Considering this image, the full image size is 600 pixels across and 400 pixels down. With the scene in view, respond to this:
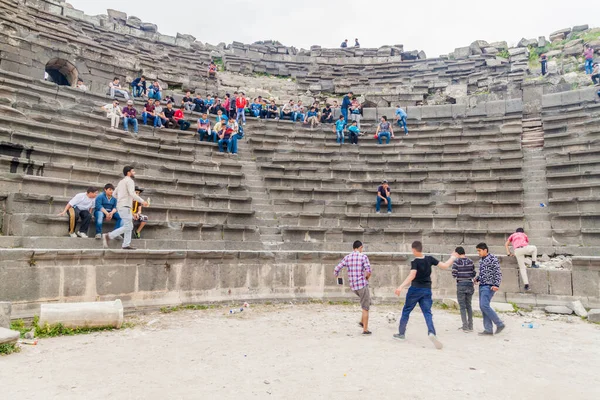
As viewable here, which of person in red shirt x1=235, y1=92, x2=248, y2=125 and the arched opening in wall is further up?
the arched opening in wall

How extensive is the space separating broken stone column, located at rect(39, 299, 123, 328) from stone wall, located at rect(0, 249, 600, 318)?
2.79ft

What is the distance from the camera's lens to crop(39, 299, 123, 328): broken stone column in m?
6.27

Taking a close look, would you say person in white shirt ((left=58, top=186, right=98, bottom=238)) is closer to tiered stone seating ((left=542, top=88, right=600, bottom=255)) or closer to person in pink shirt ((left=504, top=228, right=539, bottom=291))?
person in pink shirt ((left=504, top=228, right=539, bottom=291))

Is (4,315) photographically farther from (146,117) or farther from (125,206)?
(146,117)

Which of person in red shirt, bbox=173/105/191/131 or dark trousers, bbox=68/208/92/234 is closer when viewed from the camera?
dark trousers, bbox=68/208/92/234

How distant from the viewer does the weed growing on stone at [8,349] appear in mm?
5047

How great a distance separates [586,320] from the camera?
27.3 ft

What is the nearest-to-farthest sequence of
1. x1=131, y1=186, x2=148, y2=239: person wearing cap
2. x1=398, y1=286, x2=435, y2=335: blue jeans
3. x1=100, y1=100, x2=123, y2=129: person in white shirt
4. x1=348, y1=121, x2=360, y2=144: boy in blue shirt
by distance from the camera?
x1=398, y1=286, x2=435, y2=335: blue jeans
x1=131, y1=186, x2=148, y2=239: person wearing cap
x1=100, y1=100, x2=123, y2=129: person in white shirt
x1=348, y1=121, x2=360, y2=144: boy in blue shirt

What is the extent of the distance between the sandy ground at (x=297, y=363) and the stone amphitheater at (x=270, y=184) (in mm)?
1783

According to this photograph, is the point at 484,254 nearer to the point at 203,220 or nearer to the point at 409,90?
the point at 203,220

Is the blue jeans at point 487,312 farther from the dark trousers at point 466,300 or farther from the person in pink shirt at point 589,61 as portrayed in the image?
the person in pink shirt at point 589,61

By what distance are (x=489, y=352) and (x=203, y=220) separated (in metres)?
7.64

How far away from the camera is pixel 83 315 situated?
21.1ft

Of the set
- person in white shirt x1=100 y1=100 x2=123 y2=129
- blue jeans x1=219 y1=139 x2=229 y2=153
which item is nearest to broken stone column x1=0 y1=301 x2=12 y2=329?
person in white shirt x1=100 y1=100 x2=123 y2=129
